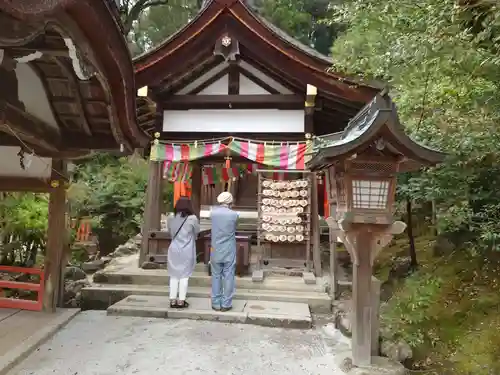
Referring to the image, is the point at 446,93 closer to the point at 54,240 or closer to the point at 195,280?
the point at 195,280

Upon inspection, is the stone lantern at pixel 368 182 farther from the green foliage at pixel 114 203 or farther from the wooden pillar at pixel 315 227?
the green foliage at pixel 114 203

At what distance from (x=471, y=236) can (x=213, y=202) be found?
11369mm

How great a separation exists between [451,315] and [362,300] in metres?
2.24

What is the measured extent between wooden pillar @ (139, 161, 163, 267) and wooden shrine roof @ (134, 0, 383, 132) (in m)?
1.90

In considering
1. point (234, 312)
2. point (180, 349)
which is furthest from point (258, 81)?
point (180, 349)

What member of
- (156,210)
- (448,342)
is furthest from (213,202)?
(448,342)

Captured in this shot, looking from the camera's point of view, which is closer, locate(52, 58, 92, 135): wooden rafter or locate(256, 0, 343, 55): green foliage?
locate(52, 58, 92, 135): wooden rafter

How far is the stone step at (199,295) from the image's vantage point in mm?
6977

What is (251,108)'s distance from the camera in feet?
29.7

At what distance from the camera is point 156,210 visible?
893 cm

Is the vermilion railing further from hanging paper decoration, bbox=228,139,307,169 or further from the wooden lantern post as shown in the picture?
the wooden lantern post

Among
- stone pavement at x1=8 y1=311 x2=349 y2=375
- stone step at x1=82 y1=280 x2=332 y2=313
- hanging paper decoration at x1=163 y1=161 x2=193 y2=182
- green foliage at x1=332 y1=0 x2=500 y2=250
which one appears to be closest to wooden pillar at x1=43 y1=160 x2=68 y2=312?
stone pavement at x1=8 y1=311 x2=349 y2=375

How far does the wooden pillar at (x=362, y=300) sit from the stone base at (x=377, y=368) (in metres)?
0.08

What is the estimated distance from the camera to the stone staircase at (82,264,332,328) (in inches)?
246
